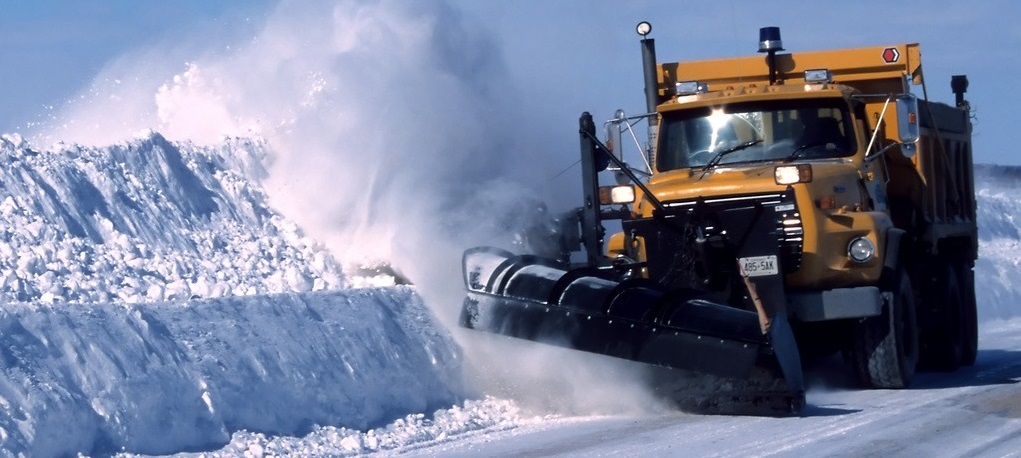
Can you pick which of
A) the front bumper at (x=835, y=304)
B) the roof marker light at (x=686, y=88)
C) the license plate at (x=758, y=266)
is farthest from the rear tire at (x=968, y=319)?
the license plate at (x=758, y=266)

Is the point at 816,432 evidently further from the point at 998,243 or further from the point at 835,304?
the point at 998,243

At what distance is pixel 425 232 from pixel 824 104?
160 inches

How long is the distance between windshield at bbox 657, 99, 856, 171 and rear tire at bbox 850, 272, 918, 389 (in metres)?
1.19

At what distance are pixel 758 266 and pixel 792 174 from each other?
69 centimetres

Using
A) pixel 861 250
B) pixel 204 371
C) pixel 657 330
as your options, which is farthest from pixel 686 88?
pixel 204 371

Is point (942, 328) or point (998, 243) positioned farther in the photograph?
point (998, 243)

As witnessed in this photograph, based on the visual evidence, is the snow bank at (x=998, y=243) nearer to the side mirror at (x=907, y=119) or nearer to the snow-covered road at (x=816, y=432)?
the side mirror at (x=907, y=119)

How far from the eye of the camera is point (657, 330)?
980cm

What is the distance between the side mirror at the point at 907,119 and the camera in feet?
37.1

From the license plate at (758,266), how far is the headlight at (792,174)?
563 mm

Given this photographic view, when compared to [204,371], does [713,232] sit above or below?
above

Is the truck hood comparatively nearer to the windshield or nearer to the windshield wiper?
the windshield wiper

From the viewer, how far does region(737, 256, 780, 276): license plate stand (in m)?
10.4

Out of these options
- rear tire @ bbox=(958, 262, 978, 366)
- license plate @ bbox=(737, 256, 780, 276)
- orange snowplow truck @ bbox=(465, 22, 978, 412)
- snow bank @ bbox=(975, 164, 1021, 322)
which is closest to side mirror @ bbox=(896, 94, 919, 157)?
orange snowplow truck @ bbox=(465, 22, 978, 412)
